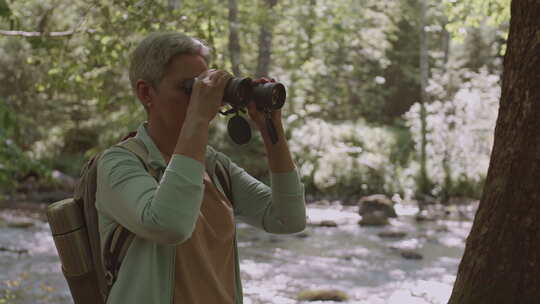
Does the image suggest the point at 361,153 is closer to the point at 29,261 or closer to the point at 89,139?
the point at 89,139

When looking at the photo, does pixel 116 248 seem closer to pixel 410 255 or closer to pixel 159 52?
pixel 159 52

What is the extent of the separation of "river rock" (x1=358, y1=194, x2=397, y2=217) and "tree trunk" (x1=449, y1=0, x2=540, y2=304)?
9.81 m

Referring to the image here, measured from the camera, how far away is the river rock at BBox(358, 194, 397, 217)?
42.7 feet

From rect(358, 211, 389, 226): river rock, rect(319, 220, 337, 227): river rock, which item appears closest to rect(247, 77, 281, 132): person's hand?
rect(319, 220, 337, 227): river rock

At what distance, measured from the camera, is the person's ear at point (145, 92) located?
1.77 meters

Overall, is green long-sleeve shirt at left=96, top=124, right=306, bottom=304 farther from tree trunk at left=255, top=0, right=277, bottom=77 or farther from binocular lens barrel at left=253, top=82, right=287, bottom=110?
tree trunk at left=255, top=0, right=277, bottom=77

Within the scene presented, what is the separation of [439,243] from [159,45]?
372 inches

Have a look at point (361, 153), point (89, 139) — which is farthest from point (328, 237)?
point (89, 139)

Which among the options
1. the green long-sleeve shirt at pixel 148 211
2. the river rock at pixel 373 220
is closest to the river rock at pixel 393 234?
the river rock at pixel 373 220

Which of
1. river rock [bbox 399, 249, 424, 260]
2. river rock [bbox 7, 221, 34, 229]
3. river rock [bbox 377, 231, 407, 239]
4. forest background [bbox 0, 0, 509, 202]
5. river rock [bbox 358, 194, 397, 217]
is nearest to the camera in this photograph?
river rock [bbox 399, 249, 424, 260]

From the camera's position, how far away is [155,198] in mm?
1554

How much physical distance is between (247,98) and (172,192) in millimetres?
369

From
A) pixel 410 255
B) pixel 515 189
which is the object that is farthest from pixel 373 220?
pixel 515 189

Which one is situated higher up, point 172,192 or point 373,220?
point 172,192
